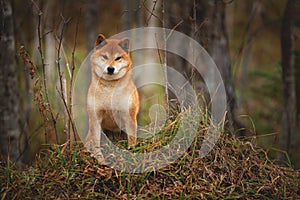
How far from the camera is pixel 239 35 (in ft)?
44.6

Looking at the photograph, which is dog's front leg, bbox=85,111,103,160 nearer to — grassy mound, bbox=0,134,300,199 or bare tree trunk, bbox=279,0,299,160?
grassy mound, bbox=0,134,300,199

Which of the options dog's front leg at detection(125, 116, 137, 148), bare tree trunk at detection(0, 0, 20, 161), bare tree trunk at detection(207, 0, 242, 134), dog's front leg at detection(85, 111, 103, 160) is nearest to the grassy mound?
dog's front leg at detection(85, 111, 103, 160)

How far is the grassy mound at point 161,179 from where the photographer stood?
314cm

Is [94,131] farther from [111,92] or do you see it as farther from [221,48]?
[221,48]

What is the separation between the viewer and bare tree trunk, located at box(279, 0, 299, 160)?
5.42m

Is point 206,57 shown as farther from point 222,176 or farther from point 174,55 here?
point 222,176

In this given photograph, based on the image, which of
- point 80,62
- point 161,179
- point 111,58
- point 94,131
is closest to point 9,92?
point 94,131

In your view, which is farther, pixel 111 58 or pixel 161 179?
pixel 111 58

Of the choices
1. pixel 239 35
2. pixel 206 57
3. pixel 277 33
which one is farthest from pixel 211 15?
pixel 277 33

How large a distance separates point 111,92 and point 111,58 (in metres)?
0.31

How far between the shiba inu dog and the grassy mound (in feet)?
1.46

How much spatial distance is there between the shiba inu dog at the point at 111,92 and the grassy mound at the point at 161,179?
45 cm

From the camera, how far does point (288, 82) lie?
5602mm

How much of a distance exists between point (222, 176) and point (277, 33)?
12107 millimetres
